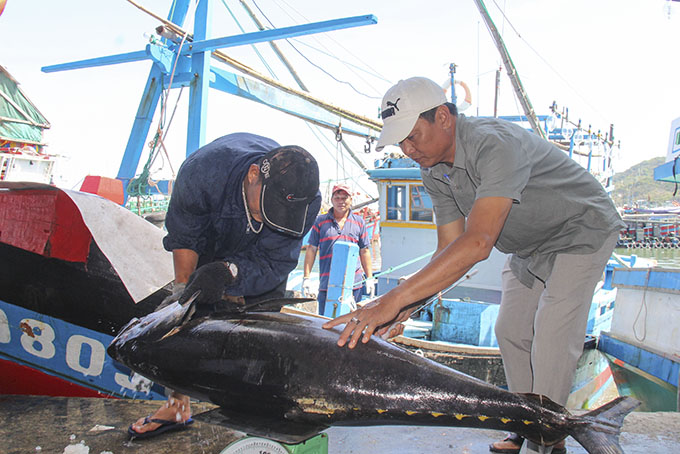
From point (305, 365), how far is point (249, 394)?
0.25 m

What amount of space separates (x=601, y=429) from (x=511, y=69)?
9.94 metres

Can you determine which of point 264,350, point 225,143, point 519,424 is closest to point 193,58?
point 225,143

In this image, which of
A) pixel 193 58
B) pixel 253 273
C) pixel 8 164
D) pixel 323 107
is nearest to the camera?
pixel 253 273

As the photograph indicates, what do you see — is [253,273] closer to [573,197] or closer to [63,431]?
[63,431]

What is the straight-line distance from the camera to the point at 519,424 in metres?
1.54

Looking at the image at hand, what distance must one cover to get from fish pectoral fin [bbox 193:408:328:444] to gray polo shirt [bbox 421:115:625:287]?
118 centimetres

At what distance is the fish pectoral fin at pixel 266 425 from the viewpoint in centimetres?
149

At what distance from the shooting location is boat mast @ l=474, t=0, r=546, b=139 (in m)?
9.48

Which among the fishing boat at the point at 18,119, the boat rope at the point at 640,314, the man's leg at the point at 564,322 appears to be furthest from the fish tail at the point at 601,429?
the fishing boat at the point at 18,119

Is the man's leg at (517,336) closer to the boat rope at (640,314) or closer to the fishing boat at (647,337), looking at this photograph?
the fishing boat at (647,337)

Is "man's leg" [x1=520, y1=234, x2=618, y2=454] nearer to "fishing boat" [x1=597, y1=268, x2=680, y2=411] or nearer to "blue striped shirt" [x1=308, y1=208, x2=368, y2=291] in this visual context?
"fishing boat" [x1=597, y1=268, x2=680, y2=411]

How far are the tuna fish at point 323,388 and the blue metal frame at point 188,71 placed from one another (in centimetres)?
504

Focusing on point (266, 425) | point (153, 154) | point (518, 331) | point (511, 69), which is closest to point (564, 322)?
point (518, 331)

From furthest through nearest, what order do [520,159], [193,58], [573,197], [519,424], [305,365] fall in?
[193,58] < [573,197] < [520,159] < [305,365] < [519,424]
